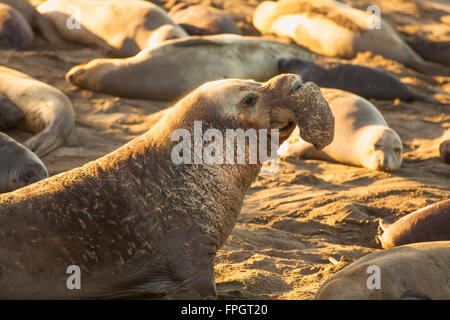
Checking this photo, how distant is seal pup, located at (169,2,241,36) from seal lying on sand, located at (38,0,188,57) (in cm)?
54

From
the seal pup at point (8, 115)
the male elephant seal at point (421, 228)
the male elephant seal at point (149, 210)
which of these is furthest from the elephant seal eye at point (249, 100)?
the seal pup at point (8, 115)

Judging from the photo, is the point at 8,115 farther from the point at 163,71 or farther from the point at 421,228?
the point at 421,228

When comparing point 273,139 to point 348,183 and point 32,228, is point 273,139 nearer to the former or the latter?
point 32,228

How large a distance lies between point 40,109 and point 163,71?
1.73 metres

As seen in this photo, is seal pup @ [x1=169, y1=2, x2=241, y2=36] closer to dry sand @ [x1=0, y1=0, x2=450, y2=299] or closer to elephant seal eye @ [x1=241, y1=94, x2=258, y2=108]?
dry sand @ [x1=0, y1=0, x2=450, y2=299]

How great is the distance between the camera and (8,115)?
7129mm

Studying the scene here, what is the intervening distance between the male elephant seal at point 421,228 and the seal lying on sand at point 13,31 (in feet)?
20.3

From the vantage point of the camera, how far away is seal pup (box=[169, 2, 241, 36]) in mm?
10312

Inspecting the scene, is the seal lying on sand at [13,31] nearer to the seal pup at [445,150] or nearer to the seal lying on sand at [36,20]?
the seal lying on sand at [36,20]

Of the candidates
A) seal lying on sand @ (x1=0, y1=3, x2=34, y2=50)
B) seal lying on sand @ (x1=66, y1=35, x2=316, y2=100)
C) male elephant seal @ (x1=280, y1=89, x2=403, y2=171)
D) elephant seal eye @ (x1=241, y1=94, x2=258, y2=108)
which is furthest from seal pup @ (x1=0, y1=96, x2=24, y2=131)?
elephant seal eye @ (x1=241, y1=94, x2=258, y2=108)

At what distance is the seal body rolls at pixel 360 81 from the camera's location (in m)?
8.78

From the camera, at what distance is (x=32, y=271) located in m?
3.36

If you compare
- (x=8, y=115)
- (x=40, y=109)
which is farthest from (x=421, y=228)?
(x=8, y=115)
